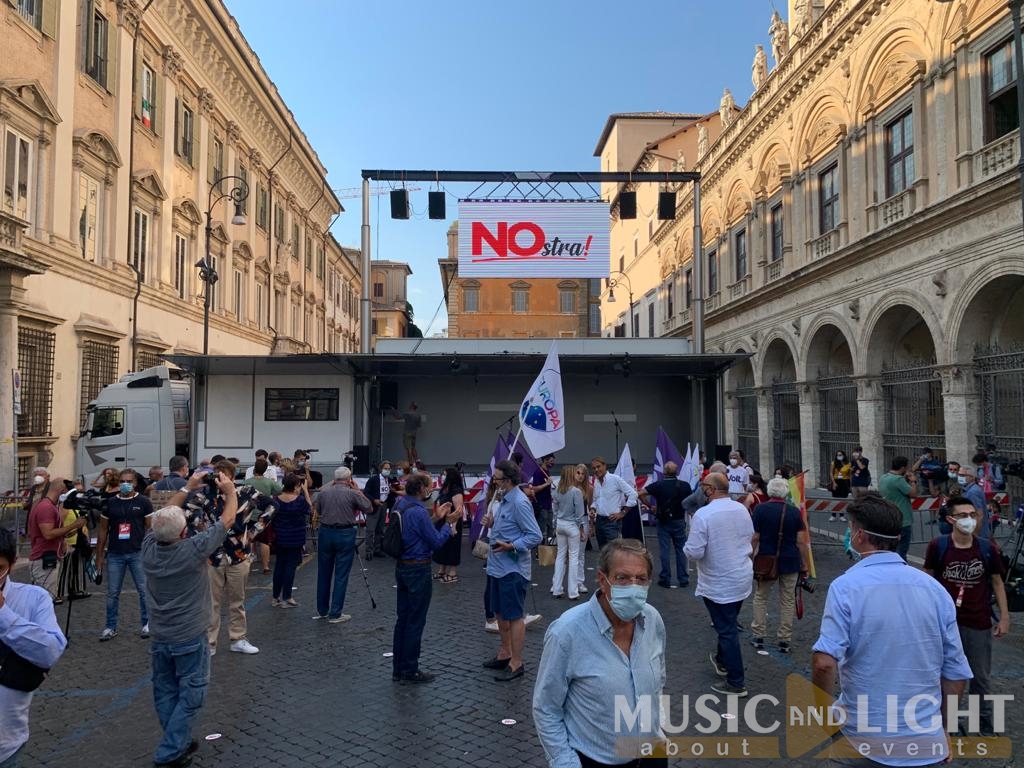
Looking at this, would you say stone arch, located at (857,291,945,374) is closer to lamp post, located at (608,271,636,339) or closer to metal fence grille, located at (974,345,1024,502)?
metal fence grille, located at (974,345,1024,502)

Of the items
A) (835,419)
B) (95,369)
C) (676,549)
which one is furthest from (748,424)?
(95,369)

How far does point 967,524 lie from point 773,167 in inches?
932

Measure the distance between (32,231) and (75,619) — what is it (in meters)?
13.4

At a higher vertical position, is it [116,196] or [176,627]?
[116,196]

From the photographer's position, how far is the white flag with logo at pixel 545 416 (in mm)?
9227

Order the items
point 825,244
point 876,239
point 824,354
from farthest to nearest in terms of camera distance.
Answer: point 824,354, point 825,244, point 876,239

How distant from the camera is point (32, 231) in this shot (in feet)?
58.3

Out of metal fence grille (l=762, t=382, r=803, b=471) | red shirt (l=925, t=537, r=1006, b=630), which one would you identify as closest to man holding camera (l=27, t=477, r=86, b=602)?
red shirt (l=925, t=537, r=1006, b=630)

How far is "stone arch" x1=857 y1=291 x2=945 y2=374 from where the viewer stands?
18.4 meters

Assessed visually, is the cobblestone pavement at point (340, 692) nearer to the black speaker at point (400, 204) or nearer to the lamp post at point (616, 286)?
the black speaker at point (400, 204)

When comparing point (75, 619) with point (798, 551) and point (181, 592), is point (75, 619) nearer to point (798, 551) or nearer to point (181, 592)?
point (181, 592)

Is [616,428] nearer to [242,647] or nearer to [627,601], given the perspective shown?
[242,647]

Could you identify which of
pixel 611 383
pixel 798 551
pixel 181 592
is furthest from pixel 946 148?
pixel 181 592

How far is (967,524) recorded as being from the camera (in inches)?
194
